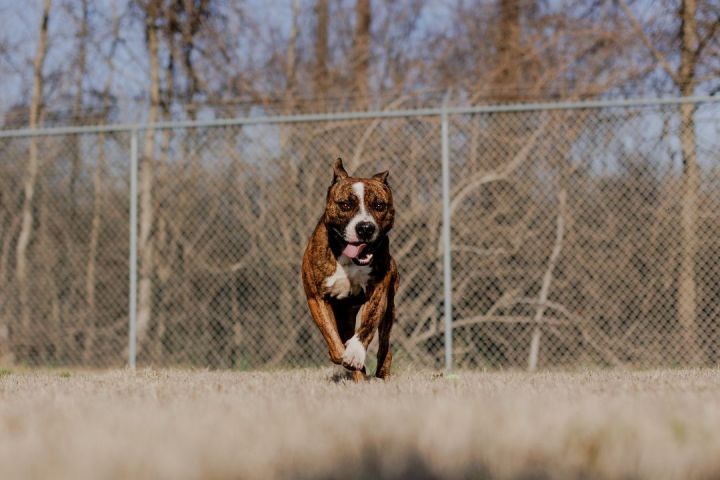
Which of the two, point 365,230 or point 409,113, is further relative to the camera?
point 409,113

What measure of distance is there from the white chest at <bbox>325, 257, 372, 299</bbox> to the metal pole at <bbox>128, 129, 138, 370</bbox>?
9.85 feet

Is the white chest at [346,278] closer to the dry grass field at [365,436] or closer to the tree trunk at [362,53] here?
the dry grass field at [365,436]

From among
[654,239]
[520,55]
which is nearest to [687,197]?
[654,239]

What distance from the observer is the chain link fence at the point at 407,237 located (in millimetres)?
6668

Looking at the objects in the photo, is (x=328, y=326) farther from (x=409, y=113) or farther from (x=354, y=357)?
(x=409, y=113)

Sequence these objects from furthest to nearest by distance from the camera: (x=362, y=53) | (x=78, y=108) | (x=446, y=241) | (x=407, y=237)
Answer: (x=362, y=53) < (x=78, y=108) < (x=407, y=237) < (x=446, y=241)

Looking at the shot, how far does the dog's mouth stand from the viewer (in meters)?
4.38

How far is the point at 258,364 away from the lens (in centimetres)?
714

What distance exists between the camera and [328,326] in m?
4.45

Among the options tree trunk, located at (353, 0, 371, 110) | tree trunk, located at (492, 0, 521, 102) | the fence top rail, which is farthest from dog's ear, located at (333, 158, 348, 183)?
tree trunk, located at (492, 0, 521, 102)

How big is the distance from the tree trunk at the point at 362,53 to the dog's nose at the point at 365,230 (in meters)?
3.59

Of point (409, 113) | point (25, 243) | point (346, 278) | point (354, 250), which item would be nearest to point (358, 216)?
point (354, 250)

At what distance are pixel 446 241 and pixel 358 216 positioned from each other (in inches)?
91.3

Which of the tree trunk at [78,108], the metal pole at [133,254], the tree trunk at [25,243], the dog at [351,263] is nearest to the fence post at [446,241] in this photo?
the dog at [351,263]
